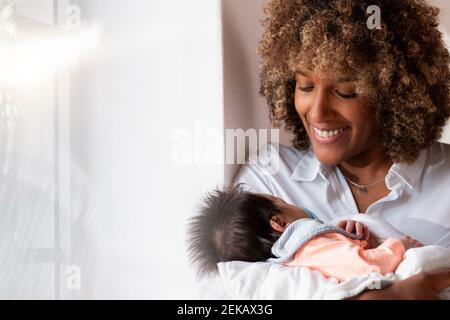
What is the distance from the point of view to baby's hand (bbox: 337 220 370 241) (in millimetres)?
1154

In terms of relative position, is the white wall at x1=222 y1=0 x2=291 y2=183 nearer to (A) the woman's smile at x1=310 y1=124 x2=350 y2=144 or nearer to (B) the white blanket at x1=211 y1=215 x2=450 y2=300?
(A) the woman's smile at x1=310 y1=124 x2=350 y2=144

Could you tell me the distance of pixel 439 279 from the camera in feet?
3.54

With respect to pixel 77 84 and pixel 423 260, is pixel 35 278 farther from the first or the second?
pixel 423 260

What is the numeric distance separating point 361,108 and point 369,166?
132 mm

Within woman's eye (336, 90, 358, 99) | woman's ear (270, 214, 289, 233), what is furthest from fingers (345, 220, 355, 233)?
woman's eye (336, 90, 358, 99)

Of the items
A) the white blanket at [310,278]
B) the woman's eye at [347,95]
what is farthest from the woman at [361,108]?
the white blanket at [310,278]

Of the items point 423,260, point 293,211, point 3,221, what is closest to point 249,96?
point 293,211

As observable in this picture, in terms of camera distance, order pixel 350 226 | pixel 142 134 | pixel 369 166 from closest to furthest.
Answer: pixel 350 226 < pixel 369 166 < pixel 142 134

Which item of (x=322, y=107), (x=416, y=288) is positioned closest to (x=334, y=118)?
(x=322, y=107)

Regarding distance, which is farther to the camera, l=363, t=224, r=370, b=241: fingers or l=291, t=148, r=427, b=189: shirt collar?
l=291, t=148, r=427, b=189: shirt collar

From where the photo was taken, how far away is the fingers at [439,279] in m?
1.07

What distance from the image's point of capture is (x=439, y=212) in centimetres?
123

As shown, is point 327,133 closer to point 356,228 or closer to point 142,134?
point 356,228

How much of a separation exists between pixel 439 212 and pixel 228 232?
41 centimetres
